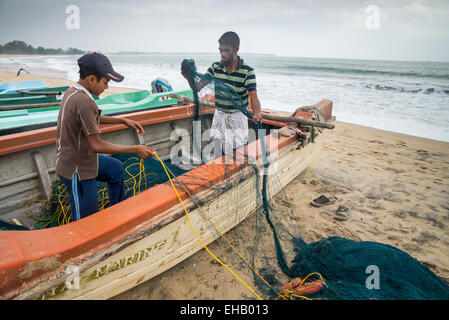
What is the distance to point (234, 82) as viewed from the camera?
3121 millimetres

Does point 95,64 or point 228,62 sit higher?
point 228,62

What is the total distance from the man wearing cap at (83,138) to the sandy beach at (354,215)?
1009 mm

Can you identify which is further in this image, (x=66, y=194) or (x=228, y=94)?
(x=228, y=94)

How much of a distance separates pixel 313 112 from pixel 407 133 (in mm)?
6201

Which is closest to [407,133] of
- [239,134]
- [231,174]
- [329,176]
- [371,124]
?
[371,124]

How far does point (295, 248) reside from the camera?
2.73 meters

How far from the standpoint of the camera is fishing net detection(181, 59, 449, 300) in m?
2.11

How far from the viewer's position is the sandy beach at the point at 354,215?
7.88 feet

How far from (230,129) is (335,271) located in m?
1.99

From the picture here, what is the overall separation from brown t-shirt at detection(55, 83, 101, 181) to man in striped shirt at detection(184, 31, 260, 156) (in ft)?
5.42

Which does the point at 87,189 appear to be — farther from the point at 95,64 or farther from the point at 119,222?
the point at 95,64
